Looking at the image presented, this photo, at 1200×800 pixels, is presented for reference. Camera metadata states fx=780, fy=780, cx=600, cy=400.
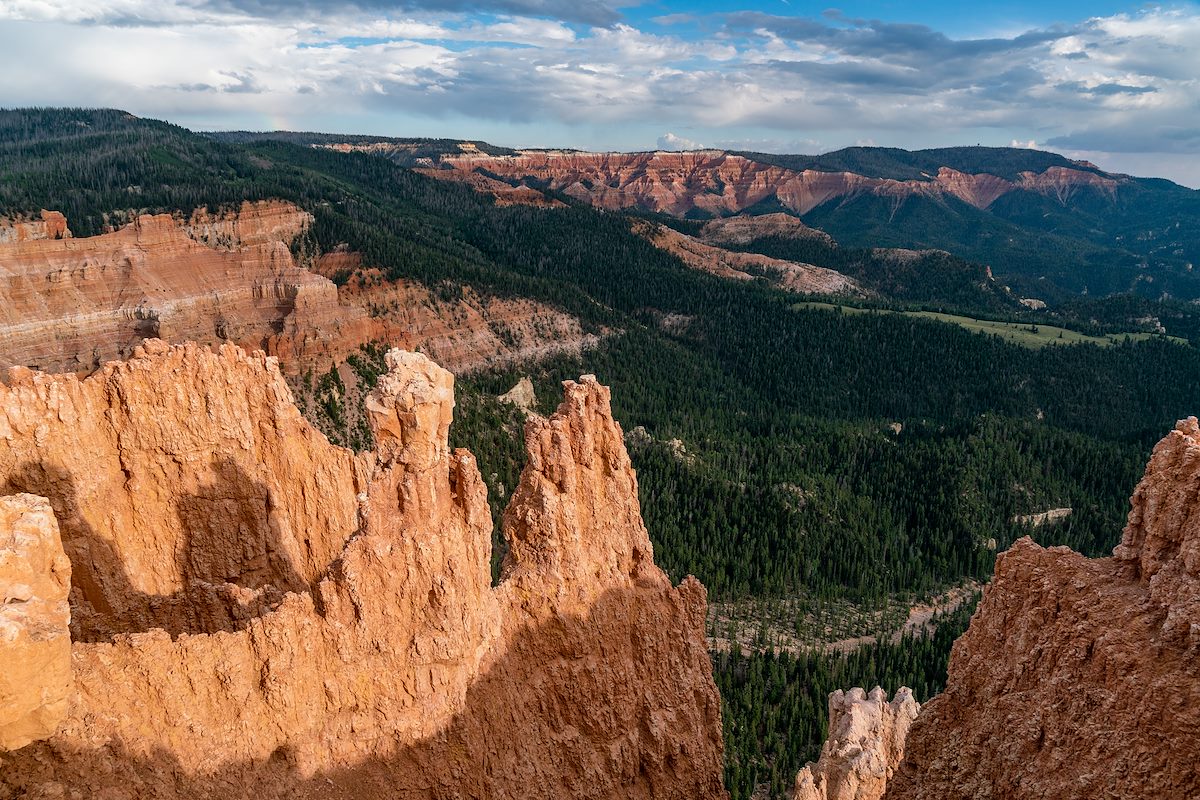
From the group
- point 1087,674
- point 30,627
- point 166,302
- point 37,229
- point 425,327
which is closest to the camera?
point 30,627

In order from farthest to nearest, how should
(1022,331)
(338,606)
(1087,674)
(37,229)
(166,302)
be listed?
(1022,331) < (37,229) < (166,302) < (338,606) < (1087,674)

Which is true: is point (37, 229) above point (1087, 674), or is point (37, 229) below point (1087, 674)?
above

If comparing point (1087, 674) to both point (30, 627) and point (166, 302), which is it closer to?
point (30, 627)

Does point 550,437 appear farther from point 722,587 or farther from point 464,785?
point 722,587

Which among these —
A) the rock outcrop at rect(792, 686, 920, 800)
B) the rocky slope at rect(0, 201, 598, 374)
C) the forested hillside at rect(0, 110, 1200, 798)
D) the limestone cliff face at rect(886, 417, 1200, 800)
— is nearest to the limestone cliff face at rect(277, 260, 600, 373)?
the rocky slope at rect(0, 201, 598, 374)

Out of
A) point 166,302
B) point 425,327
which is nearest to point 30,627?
point 166,302

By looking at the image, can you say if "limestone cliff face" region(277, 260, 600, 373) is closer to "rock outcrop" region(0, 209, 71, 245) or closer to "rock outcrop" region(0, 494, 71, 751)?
"rock outcrop" region(0, 209, 71, 245)
